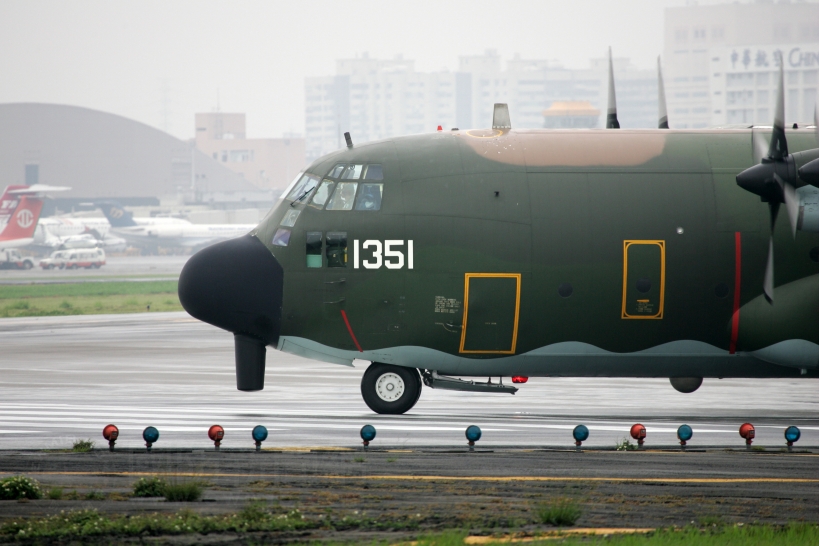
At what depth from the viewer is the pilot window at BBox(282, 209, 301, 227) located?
1881 cm

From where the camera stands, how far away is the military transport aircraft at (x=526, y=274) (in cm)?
1820

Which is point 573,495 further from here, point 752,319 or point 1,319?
point 1,319

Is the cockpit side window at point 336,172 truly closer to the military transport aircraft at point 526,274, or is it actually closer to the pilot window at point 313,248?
the military transport aircraft at point 526,274

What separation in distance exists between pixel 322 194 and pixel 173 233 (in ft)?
388

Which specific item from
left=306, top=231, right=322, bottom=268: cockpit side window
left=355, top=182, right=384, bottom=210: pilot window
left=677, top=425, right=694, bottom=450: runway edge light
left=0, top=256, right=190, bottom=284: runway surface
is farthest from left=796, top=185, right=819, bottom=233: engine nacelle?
left=0, top=256, right=190, bottom=284: runway surface

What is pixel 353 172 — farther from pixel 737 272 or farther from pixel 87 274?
pixel 87 274

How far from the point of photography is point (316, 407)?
66.8 ft

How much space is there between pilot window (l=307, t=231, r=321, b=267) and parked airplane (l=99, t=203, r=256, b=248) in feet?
356

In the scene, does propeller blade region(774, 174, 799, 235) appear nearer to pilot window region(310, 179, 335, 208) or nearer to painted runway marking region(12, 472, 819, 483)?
painted runway marking region(12, 472, 819, 483)

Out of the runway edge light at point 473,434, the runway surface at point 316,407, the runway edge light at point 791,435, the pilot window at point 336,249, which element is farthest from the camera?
the pilot window at point 336,249

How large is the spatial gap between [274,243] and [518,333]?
4753 mm

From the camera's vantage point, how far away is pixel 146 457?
13.3m

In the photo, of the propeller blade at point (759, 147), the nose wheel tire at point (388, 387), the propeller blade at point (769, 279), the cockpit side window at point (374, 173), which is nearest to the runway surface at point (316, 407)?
the nose wheel tire at point (388, 387)

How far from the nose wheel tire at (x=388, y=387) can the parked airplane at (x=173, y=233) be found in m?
109
